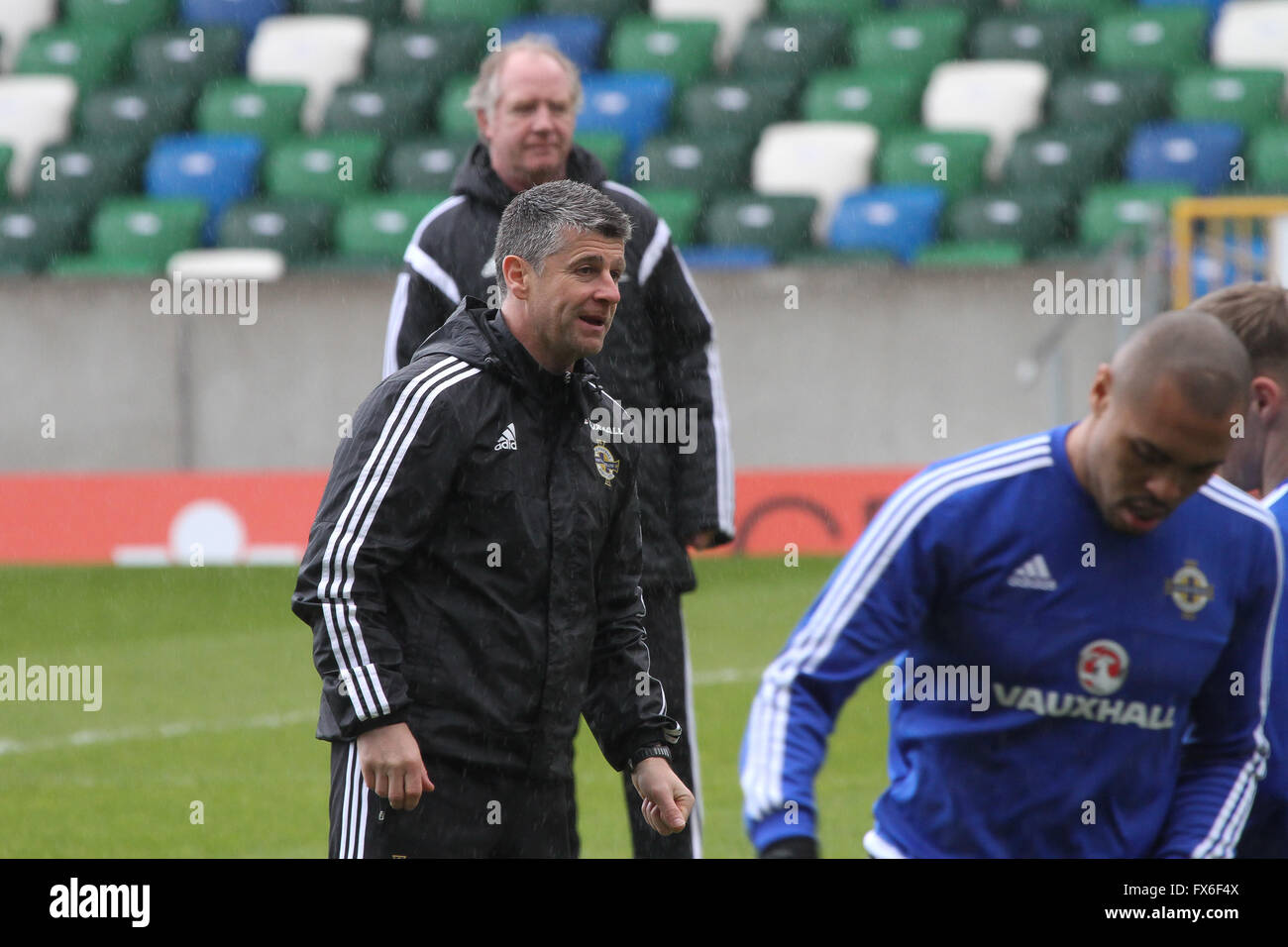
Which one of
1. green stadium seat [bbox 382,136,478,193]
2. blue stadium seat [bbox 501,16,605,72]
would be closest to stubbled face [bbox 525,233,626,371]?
green stadium seat [bbox 382,136,478,193]

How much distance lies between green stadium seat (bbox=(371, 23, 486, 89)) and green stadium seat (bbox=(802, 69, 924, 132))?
3.52 meters

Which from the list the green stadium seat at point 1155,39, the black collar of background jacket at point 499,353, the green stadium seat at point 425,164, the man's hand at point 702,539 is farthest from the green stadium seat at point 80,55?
the black collar of background jacket at point 499,353

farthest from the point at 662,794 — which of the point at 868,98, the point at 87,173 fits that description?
the point at 87,173

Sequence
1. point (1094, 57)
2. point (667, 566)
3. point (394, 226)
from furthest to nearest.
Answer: point (1094, 57) < point (394, 226) < point (667, 566)

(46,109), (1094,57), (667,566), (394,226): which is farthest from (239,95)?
(667,566)

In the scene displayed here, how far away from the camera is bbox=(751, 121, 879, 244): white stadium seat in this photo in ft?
55.2

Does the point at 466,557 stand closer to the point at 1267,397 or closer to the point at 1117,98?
the point at 1267,397

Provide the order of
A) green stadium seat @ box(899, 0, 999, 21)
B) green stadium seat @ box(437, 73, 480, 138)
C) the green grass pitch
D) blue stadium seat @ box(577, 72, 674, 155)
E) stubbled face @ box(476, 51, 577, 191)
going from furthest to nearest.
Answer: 1. green stadium seat @ box(899, 0, 999, 21)
2. green stadium seat @ box(437, 73, 480, 138)
3. blue stadium seat @ box(577, 72, 674, 155)
4. the green grass pitch
5. stubbled face @ box(476, 51, 577, 191)

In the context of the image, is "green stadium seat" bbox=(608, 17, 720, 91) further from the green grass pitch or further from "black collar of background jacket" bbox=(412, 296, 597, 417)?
"black collar of background jacket" bbox=(412, 296, 597, 417)

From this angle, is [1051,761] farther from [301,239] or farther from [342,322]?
[301,239]

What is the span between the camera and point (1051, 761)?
3.24m

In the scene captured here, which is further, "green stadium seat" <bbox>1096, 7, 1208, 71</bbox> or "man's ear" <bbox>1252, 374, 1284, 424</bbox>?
"green stadium seat" <bbox>1096, 7, 1208, 71</bbox>

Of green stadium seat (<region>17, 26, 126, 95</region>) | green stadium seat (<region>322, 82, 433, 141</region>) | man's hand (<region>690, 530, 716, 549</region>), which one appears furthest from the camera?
green stadium seat (<region>17, 26, 126, 95</region>)

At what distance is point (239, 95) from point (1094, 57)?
8320 mm
